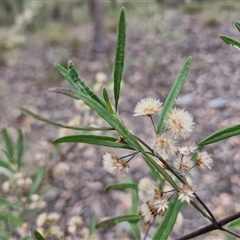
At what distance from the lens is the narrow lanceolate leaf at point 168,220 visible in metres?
0.55

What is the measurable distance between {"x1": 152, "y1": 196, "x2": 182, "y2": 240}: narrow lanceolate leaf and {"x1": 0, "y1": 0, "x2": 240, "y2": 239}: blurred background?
0.79 metres

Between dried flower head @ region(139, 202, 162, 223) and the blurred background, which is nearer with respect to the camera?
dried flower head @ region(139, 202, 162, 223)

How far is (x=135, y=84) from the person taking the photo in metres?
3.32

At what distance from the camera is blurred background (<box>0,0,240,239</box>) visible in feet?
5.81

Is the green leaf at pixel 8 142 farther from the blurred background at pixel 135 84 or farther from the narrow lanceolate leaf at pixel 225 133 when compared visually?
the narrow lanceolate leaf at pixel 225 133

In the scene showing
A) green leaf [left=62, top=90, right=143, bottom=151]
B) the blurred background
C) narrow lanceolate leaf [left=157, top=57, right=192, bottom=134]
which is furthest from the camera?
the blurred background

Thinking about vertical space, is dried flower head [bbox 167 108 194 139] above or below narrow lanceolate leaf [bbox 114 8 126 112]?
below

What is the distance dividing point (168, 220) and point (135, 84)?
281 centimetres

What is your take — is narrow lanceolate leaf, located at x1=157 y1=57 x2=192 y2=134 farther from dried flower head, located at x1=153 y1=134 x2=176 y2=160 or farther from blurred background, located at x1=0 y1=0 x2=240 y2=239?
blurred background, located at x1=0 y1=0 x2=240 y2=239

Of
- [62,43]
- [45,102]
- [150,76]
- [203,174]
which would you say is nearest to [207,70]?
[150,76]

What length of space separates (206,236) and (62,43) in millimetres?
4105

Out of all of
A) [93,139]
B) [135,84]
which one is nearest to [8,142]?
[93,139]

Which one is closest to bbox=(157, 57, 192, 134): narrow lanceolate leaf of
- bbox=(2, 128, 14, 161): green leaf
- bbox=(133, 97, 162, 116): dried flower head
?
bbox=(133, 97, 162, 116): dried flower head

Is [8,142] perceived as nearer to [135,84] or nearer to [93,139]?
[93,139]
